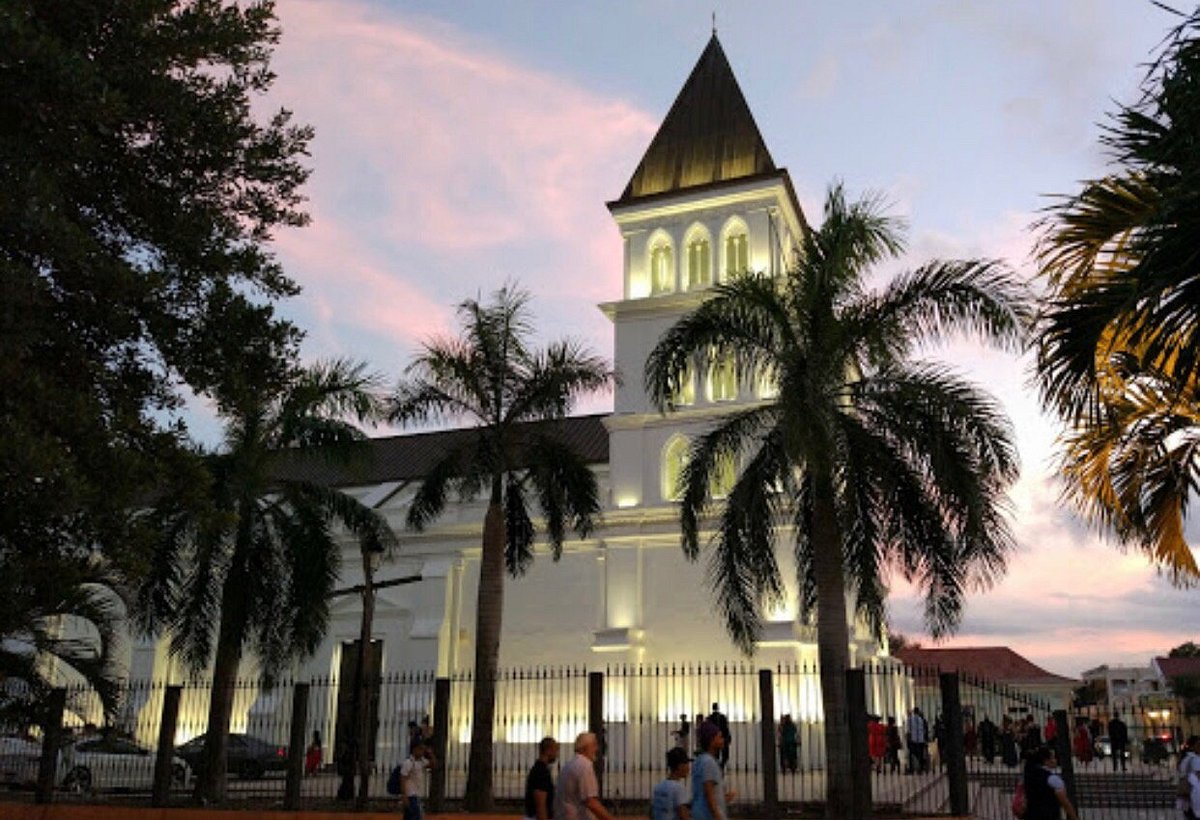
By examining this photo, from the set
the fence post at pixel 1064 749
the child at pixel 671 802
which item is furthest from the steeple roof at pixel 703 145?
the child at pixel 671 802

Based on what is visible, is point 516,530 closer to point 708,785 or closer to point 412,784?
point 412,784

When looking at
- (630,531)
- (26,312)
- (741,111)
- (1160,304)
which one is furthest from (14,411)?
(741,111)

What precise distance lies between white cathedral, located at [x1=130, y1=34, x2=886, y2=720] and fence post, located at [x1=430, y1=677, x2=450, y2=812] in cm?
1423

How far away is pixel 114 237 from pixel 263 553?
9727 mm

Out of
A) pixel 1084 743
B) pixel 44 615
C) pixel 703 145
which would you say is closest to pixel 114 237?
pixel 44 615

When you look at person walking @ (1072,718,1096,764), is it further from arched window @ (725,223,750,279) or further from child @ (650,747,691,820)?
arched window @ (725,223,750,279)

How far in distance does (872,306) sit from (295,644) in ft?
39.4

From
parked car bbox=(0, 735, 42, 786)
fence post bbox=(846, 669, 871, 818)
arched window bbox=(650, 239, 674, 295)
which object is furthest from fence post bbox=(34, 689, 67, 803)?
arched window bbox=(650, 239, 674, 295)

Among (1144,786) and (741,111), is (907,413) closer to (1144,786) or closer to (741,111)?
(1144,786)

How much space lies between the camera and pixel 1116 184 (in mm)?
8812

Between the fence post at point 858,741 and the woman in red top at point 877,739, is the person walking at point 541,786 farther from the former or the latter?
the woman in red top at point 877,739

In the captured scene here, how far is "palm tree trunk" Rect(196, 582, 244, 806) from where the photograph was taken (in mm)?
18516

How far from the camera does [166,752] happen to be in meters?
17.5

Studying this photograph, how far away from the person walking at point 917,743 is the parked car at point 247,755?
14952mm
